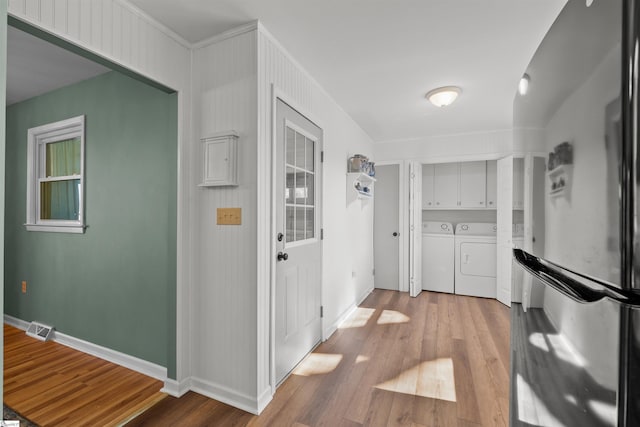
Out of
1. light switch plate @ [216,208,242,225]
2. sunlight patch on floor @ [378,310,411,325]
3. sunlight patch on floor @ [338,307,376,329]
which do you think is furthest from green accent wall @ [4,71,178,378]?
sunlight patch on floor @ [378,310,411,325]

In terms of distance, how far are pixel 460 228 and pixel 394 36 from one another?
352 centimetres

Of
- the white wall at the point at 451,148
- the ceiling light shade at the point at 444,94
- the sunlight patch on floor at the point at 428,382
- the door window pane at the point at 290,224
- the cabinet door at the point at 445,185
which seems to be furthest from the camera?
the cabinet door at the point at 445,185

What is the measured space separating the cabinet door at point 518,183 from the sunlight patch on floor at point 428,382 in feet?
5.51

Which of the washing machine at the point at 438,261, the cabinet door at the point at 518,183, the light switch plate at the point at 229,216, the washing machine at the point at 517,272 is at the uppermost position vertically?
the cabinet door at the point at 518,183

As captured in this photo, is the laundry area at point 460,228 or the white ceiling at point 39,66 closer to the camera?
the white ceiling at point 39,66

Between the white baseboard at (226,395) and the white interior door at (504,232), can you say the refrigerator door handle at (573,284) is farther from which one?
the white interior door at (504,232)

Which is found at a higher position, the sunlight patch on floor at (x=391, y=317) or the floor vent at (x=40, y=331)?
the floor vent at (x=40, y=331)

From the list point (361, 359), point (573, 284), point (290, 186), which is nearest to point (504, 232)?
point (361, 359)

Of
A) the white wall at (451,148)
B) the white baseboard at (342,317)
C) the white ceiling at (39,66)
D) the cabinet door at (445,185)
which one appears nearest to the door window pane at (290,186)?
the white baseboard at (342,317)

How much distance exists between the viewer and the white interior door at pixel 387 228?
4688 mm

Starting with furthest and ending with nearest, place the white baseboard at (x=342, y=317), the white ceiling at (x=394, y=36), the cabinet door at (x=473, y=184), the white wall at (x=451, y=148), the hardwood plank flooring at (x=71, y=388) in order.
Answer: the cabinet door at (x=473, y=184) < the white wall at (x=451, y=148) < the white baseboard at (x=342, y=317) < the hardwood plank flooring at (x=71, y=388) < the white ceiling at (x=394, y=36)

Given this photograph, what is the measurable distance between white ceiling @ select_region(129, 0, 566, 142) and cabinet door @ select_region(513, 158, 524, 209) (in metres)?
1.29

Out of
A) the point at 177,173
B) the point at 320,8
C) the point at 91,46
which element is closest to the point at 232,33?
the point at 320,8

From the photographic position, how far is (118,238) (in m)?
2.43
